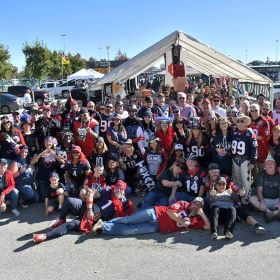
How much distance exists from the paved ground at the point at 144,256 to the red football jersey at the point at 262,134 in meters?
1.41

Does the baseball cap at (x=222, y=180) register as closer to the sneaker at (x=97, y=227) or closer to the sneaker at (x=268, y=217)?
the sneaker at (x=268, y=217)

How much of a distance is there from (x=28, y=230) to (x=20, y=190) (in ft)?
4.14

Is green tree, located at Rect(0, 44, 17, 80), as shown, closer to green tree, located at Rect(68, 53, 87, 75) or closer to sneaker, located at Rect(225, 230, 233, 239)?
green tree, located at Rect(68, 53, 87, 75)

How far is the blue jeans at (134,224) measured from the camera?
5.59m

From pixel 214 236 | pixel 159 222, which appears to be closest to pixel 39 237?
pixel 159 222

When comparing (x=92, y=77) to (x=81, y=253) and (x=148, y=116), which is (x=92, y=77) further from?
(x=81, y=253)

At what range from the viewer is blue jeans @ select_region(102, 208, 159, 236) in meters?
5.59

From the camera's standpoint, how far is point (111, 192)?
6.27m

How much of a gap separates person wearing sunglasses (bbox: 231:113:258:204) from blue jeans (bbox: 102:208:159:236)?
173cm

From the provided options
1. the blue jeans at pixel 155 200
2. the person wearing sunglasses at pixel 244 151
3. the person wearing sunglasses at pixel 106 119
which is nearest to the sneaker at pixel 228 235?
the person wearing sunglasses at pixel 244 151

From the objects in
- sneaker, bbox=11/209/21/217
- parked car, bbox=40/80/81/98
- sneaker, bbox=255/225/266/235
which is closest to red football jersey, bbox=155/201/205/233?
sneaker, bbox=255/225/266/235

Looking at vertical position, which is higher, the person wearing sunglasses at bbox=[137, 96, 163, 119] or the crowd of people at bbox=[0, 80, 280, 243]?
the person wearing sunglasses at bbox=[137, 96, 163, 119]

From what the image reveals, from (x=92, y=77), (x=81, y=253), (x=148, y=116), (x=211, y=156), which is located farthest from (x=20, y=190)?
(x=92, y=77)

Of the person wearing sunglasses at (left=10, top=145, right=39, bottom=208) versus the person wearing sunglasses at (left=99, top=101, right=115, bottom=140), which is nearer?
the person wearing sunglasses at (left=10, top=145, right=39, bottom=208)
